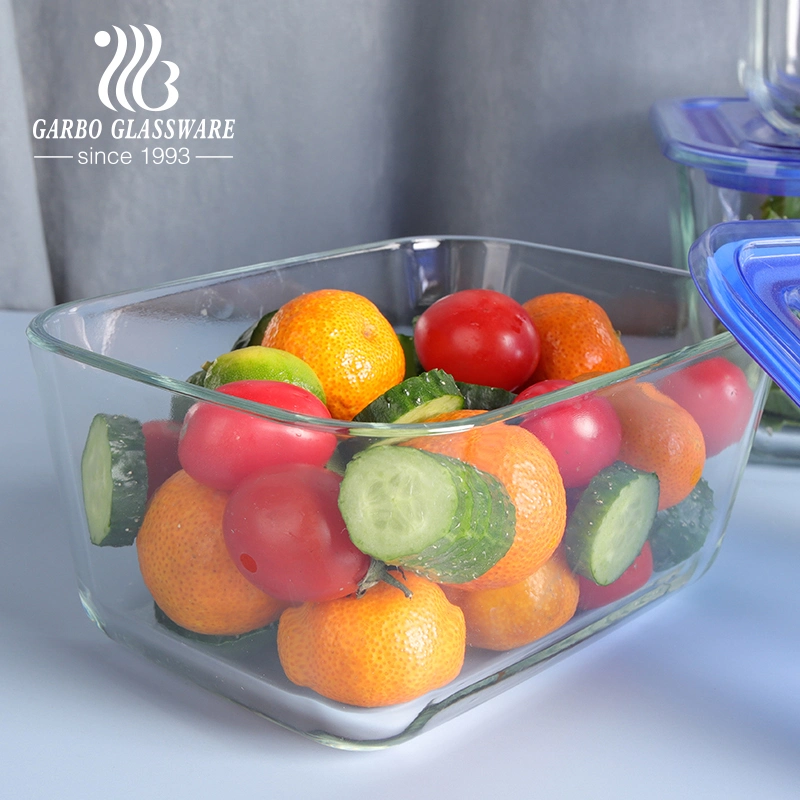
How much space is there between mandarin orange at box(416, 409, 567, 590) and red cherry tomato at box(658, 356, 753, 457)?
103 millimetres

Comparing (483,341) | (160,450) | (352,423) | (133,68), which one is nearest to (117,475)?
(160,450)

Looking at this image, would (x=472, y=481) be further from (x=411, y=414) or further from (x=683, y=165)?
(x=683, y=165)

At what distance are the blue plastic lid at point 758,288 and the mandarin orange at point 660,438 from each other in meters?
0.05

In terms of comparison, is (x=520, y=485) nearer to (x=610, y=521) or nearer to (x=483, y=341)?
(x=610, y=521)

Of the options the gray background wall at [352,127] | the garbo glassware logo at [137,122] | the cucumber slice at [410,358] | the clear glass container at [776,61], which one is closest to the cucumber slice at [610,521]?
the cucumber slice at [410,358]

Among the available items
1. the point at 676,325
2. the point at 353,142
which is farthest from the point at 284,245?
the point at 676,325

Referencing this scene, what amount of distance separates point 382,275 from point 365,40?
52 centimetres

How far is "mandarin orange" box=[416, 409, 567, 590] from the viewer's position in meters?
0.40

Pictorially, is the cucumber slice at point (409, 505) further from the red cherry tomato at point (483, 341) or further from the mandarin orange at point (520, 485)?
the red cherry tomato at point (483, 341)

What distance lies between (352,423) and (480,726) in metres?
0.19

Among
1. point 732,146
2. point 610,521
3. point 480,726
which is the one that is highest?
point 732,146

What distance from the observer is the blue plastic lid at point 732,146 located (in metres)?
0.78

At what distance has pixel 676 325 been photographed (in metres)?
0.74

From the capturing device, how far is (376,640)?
16.3 inches
